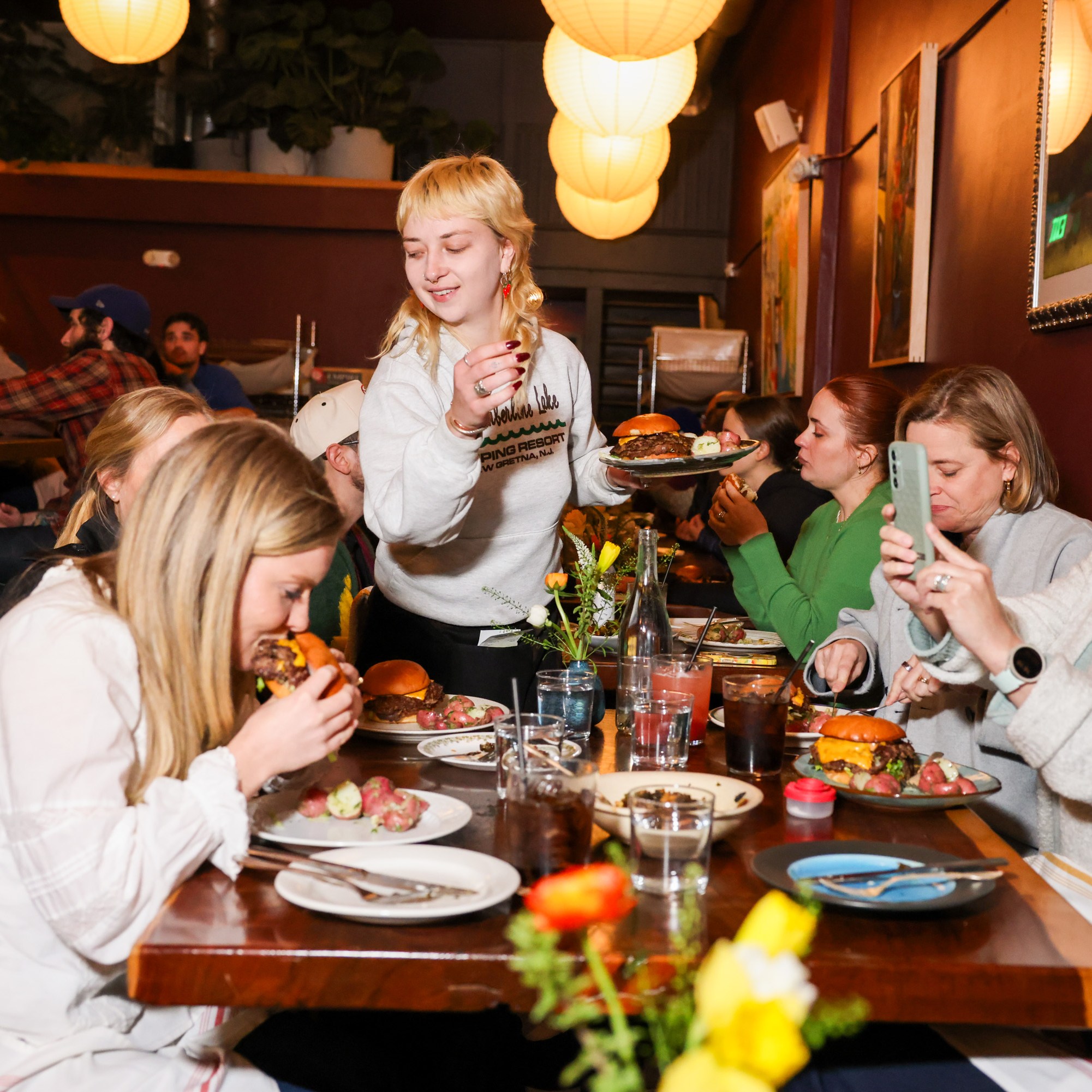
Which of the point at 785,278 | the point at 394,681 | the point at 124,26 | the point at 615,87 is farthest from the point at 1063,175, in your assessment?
the point at 124,26

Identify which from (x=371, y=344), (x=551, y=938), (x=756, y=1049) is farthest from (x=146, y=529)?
(x=371, y=344)

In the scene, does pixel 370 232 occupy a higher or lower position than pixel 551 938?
higher

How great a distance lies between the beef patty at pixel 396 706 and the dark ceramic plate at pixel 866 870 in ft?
2.40

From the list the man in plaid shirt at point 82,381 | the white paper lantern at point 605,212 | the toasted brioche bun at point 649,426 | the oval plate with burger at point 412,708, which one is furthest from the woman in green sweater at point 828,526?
the white paper lantern at point 605,212

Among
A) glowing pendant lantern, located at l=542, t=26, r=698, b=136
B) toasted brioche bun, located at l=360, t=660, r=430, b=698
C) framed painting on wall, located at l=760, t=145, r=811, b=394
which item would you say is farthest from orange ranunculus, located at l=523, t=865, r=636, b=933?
framed painting on wall, located at l=760, t=145, r=811, b=394

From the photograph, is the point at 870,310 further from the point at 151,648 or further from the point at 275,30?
the point at 275,30

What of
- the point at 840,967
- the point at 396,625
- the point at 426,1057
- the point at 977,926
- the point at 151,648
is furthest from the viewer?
the point at 396,625

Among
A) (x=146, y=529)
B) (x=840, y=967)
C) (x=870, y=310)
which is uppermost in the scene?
(x=870, y=310)

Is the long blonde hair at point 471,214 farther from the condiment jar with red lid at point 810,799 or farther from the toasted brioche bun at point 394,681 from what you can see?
the condiment jar with red lid at point 810,799

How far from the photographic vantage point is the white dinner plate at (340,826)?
1248 mm

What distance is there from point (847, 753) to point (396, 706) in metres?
0.72

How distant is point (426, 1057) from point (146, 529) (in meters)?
0.84

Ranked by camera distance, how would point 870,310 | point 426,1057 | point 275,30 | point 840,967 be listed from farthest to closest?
1. point 275,30
2. point 870,310
3. point 426,1057
4. point 840,967

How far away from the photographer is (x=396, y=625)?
220 cm
